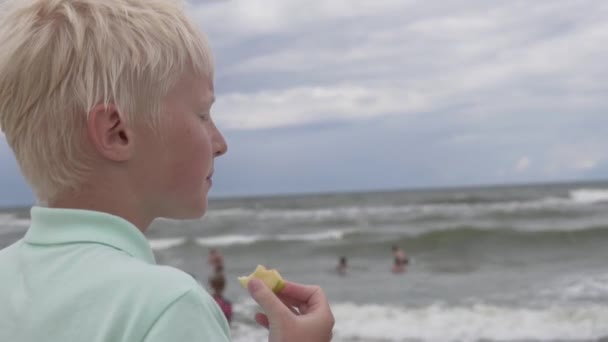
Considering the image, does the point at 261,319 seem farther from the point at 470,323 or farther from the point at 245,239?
the point at 245,239

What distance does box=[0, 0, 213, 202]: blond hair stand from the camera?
894mm

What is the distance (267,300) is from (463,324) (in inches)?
408

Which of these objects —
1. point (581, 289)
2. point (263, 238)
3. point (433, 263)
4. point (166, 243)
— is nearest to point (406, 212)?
point (263, 238)

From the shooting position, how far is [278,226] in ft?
101

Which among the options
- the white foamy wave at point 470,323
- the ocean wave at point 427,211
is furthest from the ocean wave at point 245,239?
the white foamy wave at point 470,323

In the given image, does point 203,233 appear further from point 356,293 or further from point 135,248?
point 135,248

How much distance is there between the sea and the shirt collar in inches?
371

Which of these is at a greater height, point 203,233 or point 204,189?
point 204,189

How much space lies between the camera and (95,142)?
2.97 ft

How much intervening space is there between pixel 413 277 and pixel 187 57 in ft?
51.1

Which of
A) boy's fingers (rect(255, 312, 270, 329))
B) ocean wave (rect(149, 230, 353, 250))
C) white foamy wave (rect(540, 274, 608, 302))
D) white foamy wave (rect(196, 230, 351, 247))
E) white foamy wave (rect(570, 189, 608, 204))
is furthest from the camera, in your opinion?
white foamy wave (rect(570, 189, 608, 204))

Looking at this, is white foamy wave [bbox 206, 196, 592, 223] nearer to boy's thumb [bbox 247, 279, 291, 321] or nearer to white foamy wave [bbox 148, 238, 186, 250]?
white foamy wave [bbox 148, 238, 186, 250]

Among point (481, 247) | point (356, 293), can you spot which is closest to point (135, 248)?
point (356, 293)

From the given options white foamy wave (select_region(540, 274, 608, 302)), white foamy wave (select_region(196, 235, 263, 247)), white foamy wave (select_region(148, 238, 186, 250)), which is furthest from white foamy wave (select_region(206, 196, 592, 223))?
white foamy wave (select_region(540, 274, 608, 302))
